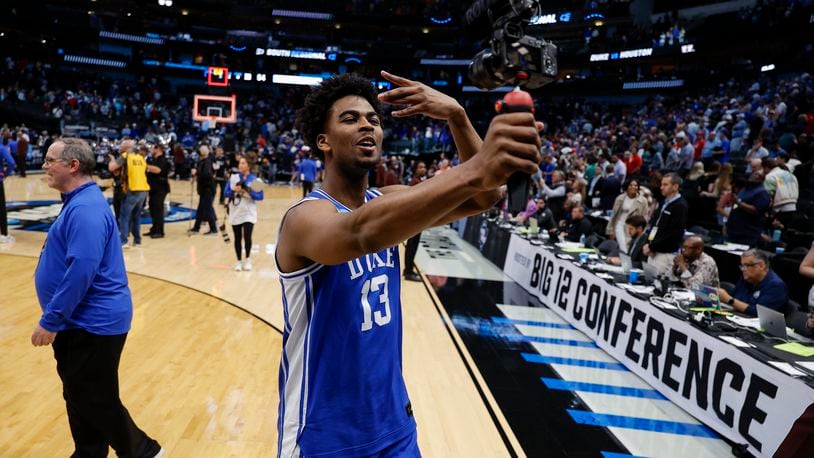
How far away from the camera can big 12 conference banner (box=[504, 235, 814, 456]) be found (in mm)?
3541

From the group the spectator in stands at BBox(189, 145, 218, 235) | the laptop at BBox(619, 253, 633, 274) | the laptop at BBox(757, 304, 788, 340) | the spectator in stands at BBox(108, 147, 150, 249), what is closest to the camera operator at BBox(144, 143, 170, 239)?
the spectator in stands at BBox(108, 147, 150, 249)

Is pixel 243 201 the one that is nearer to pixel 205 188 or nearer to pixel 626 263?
pixel 205 188

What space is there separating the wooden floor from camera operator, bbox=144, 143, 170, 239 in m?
2.34

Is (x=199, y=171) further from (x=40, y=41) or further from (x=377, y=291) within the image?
(x=40, y=41)

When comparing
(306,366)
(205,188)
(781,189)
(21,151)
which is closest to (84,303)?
(306,366)

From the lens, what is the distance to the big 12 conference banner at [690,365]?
11.6 feet

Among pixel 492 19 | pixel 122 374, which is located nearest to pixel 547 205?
pixel 122 374

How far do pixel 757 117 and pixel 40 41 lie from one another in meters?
35.0

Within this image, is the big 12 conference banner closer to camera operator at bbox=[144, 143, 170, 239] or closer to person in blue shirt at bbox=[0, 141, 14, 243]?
camera operator at bbox=[144, 143, 170, 239]

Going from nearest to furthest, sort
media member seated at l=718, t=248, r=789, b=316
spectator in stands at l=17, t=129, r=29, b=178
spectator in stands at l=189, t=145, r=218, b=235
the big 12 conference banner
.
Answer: the big 12 conference banner < media member seated at l=718, t=248, r=789, b=316 < spectator in stands at l=189, t=145, r=218, b=235 < spectator in stands at l=17, t=129, r=29, b=178

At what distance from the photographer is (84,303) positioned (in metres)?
2.83

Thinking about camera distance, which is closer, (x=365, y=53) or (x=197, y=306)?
(x=197, y=306)

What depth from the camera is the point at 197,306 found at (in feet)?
21.9

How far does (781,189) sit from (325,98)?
334 inches
